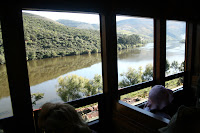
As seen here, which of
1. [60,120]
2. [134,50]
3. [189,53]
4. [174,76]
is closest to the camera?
[60,120]

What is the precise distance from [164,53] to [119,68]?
1135 mm

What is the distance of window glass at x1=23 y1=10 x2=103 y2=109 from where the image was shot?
1.53 metres

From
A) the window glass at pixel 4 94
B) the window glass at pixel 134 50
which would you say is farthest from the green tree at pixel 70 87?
the window glass at pixel 134 50

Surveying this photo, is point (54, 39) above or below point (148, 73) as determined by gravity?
above

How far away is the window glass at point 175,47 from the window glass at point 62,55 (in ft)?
5.62

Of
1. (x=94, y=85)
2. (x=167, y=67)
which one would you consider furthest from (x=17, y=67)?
(x=167, y=67)

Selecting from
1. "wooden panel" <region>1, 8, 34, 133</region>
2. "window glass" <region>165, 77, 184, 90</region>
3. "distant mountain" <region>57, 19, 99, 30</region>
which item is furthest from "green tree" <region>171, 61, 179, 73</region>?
"wooden panel" <region>1, 8, 34, 133</region>

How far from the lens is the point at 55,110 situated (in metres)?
0.78

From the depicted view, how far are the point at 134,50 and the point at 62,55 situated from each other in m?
1.40

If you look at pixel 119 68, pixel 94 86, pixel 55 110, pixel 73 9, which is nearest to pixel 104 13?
pixel 73 9

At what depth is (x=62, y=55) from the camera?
174 cm

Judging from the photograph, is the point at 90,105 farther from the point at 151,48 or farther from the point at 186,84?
the point at 186,84

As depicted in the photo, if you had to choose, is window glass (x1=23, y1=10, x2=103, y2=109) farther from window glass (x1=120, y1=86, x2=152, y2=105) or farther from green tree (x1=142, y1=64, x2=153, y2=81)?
green tree (x1=142, y1=64, x2=153, y2=81)

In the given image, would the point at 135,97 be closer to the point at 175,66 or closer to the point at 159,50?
the point at 159,50
